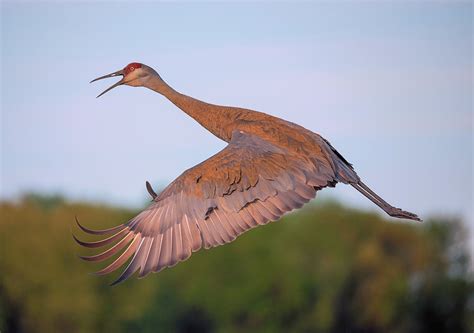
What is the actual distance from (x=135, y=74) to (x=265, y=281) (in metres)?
70.6

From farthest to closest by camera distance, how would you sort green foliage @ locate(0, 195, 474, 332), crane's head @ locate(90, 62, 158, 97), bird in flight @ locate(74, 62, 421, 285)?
green foliage @ locate(0, 195, 474, 332) < crane's head @ locate(90, 62, 158, 97) < bird in flight @ locate(74, 62, 421, 285)

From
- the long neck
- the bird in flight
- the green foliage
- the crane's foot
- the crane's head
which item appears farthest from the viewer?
the green foliage

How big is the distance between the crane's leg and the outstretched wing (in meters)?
0.81

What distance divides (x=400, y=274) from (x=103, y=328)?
2276 centimetres

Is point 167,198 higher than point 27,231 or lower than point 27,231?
lower

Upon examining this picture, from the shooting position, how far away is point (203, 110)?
17.1m

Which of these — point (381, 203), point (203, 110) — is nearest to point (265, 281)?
point (203, 110)

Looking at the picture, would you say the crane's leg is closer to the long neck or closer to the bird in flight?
the bird in flight

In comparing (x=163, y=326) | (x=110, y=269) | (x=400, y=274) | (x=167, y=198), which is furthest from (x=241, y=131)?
(x=400, y=274)

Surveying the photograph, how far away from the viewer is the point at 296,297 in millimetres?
87812

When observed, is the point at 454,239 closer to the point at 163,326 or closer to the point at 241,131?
the point at 163,326

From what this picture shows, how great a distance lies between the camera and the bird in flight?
14953mm

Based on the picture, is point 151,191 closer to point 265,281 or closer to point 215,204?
point 215,204

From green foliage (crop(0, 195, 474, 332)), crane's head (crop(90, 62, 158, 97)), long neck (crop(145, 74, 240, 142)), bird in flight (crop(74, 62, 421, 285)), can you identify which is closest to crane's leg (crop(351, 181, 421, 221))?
bird in flight (crop(74, 62, 421, 285))
